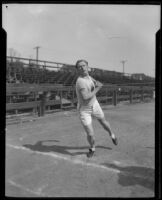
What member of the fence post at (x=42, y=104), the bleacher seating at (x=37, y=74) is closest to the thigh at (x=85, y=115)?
the fence post at (x=42, y=104)

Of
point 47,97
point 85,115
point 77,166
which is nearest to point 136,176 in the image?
point 77,166

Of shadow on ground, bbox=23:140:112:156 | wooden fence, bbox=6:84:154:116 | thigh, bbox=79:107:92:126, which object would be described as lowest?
shadow on ground, bbox=23:140:112:156

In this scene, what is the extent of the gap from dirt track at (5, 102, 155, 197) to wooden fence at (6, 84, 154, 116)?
7.22ft

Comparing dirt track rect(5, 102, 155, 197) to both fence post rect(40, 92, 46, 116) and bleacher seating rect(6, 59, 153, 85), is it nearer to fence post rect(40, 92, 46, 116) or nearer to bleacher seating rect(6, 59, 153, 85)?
fence post rect(40, 92, 46, 116)

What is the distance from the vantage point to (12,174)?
11.1 ft

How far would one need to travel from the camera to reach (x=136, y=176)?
316 centimetres

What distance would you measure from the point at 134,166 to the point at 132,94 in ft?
Answer: 37.5

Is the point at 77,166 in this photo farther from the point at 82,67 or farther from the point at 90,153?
the point at 82,67

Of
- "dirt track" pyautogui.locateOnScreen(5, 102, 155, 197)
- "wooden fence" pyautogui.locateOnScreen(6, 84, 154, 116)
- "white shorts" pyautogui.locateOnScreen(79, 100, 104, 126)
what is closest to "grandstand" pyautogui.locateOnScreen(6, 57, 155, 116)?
"wooden fence" pyautogui.locateOnScreen(6, 84, 154, 116)

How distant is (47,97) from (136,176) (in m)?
6.41

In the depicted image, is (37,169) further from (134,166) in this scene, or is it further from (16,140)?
(16,140)

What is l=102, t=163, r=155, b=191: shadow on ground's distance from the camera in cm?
296

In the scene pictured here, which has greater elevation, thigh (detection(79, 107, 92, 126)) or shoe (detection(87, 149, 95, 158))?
thigh (detection(79, 107, 92, 126))
